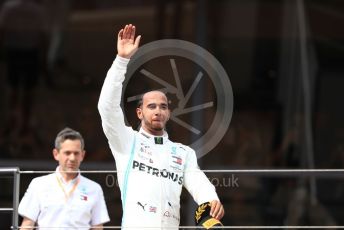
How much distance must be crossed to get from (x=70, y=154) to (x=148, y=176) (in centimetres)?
100

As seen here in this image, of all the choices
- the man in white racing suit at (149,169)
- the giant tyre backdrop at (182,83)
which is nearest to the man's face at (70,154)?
the giant tyre backdrop at (182,83)

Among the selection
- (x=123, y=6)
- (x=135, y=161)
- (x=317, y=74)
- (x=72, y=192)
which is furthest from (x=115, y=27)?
(x=135, y=161)

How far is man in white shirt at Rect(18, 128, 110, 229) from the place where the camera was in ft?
18.0

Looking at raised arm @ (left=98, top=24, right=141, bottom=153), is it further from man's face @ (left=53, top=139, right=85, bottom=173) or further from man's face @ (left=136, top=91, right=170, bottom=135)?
man's face @ (left=53, top=139, right=85, bottom=173)

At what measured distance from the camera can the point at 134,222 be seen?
4594 mm

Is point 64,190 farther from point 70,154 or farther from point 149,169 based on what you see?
point 149,169

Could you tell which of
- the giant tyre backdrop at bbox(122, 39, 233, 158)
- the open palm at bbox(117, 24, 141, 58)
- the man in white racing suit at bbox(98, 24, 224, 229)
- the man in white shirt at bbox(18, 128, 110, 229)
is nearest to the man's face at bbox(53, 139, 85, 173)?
the man in white shirt at bbox(18, 128, 110, 229)

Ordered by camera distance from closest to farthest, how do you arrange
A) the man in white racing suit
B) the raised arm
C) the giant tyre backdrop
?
the raised arm → the man in white racing suit → the giant tyre backdrop

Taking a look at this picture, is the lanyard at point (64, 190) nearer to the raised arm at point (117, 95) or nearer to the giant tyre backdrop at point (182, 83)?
the giant tyre backdrop at point (182, 83)

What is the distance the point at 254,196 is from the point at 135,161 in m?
4.28

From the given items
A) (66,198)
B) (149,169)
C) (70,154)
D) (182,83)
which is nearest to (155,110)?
(149,169)

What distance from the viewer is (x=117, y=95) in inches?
177

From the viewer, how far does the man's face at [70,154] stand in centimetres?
551

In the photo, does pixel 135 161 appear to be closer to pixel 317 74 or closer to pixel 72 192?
pixel 72 192
